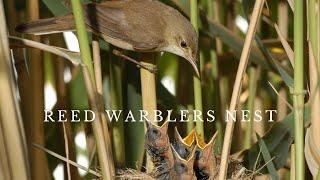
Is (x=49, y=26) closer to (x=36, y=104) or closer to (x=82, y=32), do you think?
(x=36, y=104)

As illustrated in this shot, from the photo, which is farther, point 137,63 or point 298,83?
point 137,63

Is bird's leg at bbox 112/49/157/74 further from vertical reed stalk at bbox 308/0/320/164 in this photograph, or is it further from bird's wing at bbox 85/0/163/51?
vertical reed stalk at bbox 308/0/320/164

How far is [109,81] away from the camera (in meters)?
1.25

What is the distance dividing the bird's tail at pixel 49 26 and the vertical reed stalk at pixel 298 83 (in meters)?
0.41

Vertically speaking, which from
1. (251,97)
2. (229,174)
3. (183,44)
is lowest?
(229,174)

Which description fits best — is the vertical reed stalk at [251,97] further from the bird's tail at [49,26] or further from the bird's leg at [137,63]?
the bird's tail at [49,26]

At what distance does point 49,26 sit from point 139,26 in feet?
0.59

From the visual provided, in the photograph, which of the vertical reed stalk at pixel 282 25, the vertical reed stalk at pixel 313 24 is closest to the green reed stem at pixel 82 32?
the vertical reed stalk at pixel 313 24

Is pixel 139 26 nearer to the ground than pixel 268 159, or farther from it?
farther from it

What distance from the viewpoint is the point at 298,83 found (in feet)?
2.83

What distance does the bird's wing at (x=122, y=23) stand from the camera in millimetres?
1148

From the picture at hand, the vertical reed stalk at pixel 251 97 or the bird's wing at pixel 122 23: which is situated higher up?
the bird's wing at pixel 122 23

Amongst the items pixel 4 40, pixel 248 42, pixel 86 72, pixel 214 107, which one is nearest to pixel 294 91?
pixel 248 42

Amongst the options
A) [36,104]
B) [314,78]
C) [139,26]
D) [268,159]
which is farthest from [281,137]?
[36,104]
